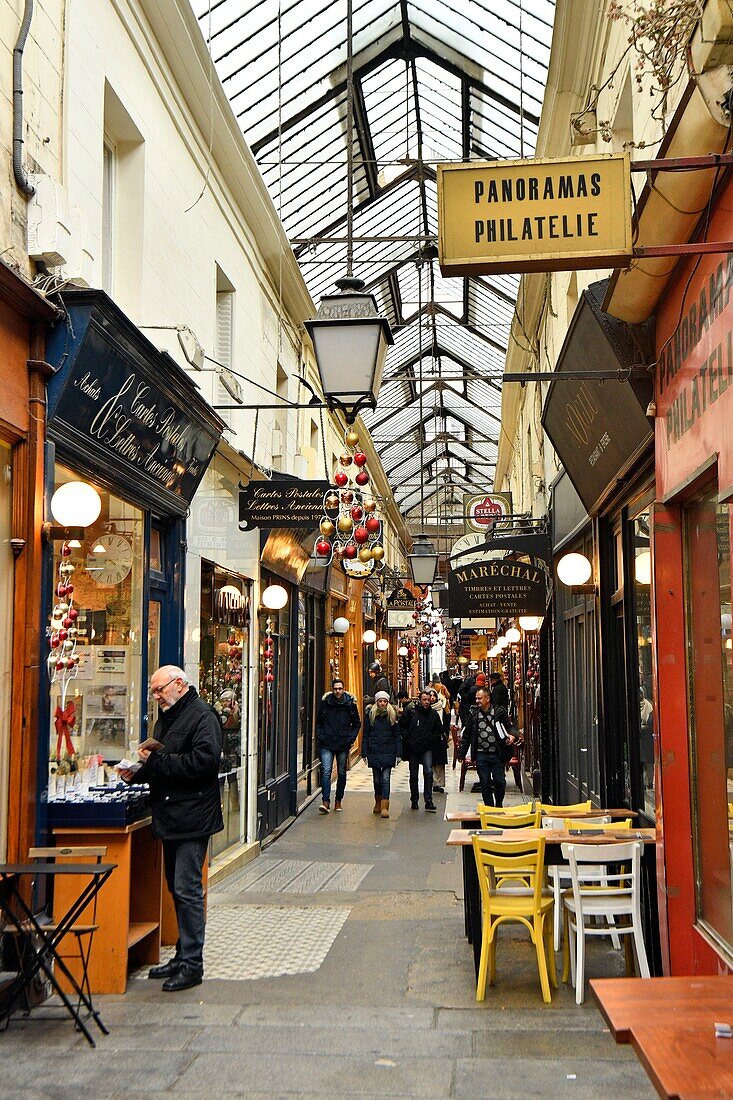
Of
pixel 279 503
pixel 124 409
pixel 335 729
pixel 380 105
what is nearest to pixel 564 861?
pixel 124 409

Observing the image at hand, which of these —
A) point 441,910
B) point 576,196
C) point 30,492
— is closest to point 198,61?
point 30,492

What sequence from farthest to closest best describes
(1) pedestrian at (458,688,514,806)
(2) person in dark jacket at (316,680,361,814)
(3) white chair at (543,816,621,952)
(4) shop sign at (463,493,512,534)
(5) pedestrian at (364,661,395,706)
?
(4) shop sign at (463,493,512,534) < (5) pedestrian at (364,661,395,706) < (2) person in dark jacket at (316,680,361,814) < (1) pedestrian at (458,688,514,806) < (3) white chair at (543,816,621,952)

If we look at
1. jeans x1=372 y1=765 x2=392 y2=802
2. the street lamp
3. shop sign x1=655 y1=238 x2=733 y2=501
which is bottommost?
jeans x1=372 y1=765 x2=392 y2=802

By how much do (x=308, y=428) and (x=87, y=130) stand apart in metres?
10.9

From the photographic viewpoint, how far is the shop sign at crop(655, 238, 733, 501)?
4910mm

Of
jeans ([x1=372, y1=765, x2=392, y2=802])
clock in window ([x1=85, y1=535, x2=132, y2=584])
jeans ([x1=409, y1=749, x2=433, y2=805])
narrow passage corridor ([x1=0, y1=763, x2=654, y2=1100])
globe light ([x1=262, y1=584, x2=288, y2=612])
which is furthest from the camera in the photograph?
jeans ([x1=409, y1=749, x2=433, y2=805])

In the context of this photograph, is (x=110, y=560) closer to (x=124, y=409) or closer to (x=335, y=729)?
(x=124, y=409)

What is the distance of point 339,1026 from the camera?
5.95 meters

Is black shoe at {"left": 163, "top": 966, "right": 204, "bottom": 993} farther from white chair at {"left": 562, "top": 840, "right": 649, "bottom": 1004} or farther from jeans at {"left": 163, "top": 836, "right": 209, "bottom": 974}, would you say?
white chair at {"left": 562, "top": 840, "right": 649, "bottom": 1004}

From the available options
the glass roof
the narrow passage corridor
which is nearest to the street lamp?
the glass roof

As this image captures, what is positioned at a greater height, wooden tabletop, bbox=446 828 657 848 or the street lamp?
the street lamp

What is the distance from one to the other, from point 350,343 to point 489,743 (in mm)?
7907

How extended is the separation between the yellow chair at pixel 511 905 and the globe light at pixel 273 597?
6577 millimetres

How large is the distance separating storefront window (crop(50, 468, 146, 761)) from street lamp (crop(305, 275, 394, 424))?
1.96 m
